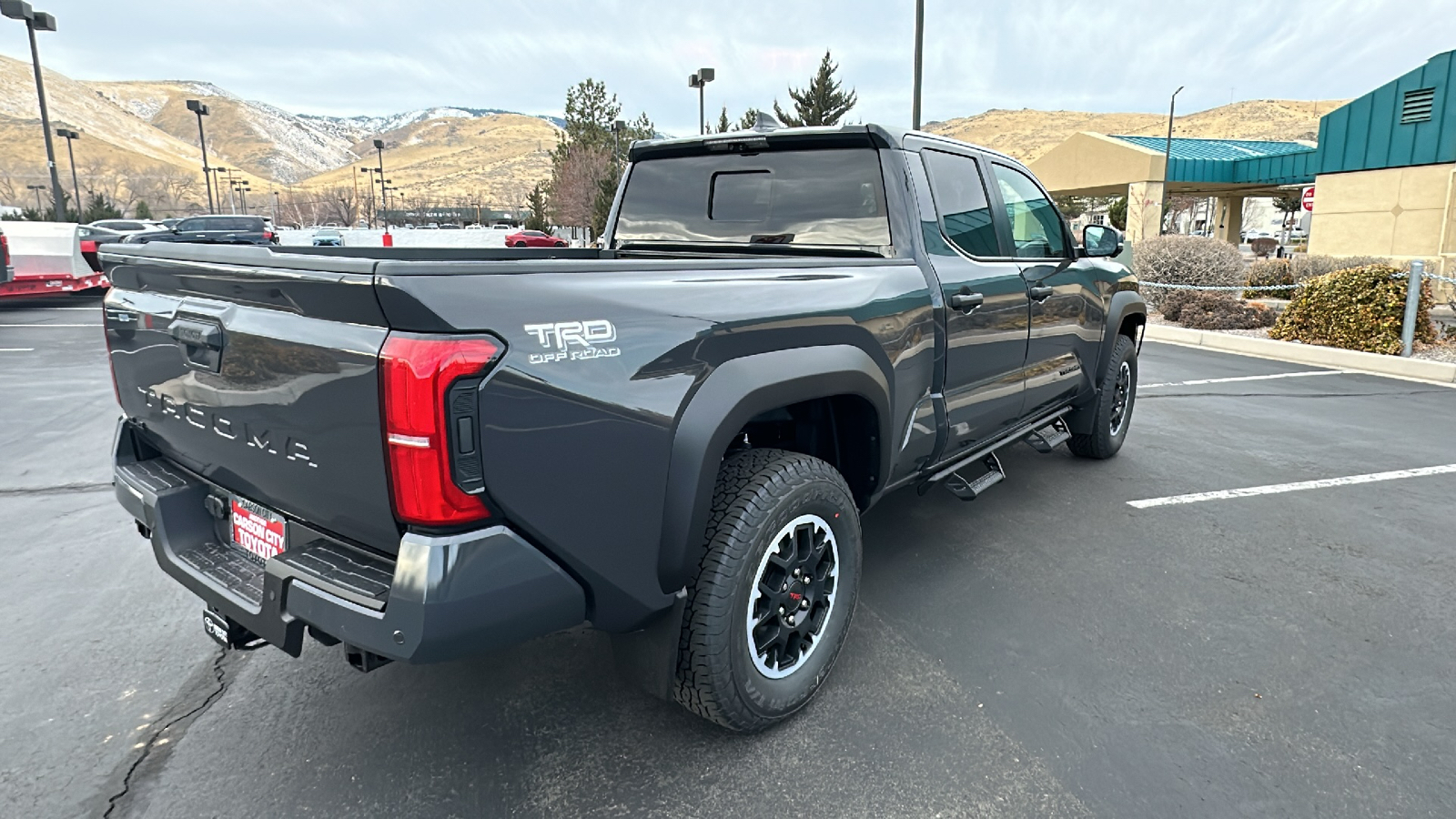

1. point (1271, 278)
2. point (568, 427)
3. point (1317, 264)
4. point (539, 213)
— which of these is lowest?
point (1271, 278)

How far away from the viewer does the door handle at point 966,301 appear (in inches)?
133

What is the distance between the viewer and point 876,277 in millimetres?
2949

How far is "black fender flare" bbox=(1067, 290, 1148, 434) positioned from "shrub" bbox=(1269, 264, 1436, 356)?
22.7 ft

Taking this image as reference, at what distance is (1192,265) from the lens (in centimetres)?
1516

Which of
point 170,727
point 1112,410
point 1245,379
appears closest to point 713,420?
point 170,727

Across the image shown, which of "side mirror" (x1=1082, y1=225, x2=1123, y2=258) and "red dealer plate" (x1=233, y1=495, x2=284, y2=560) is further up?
"side mirror" (x1=1082, y1=225, x2=1123, y2=258)

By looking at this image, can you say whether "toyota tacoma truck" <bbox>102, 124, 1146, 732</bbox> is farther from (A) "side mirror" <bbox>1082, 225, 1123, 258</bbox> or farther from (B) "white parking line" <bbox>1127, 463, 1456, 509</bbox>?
(B) "white parking line" <bbox>1127, 463, 1456, 509</bbox>

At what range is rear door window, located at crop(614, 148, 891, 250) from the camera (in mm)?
3420

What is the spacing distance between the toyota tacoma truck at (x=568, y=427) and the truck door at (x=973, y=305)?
23 mm

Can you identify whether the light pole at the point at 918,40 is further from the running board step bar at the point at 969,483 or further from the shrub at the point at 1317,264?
the running board step bar at the point at 969,483

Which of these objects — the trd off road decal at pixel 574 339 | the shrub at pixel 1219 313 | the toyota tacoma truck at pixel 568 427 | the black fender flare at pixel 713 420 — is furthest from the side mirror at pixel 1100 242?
the shrub at pixel 1219 313

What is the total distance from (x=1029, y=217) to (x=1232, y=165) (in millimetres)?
34612

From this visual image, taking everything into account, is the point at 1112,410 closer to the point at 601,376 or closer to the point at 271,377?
the point at 601,376

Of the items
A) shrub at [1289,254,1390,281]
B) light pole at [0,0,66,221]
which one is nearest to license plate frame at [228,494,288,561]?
shrub at [1289,254,1390,281]
